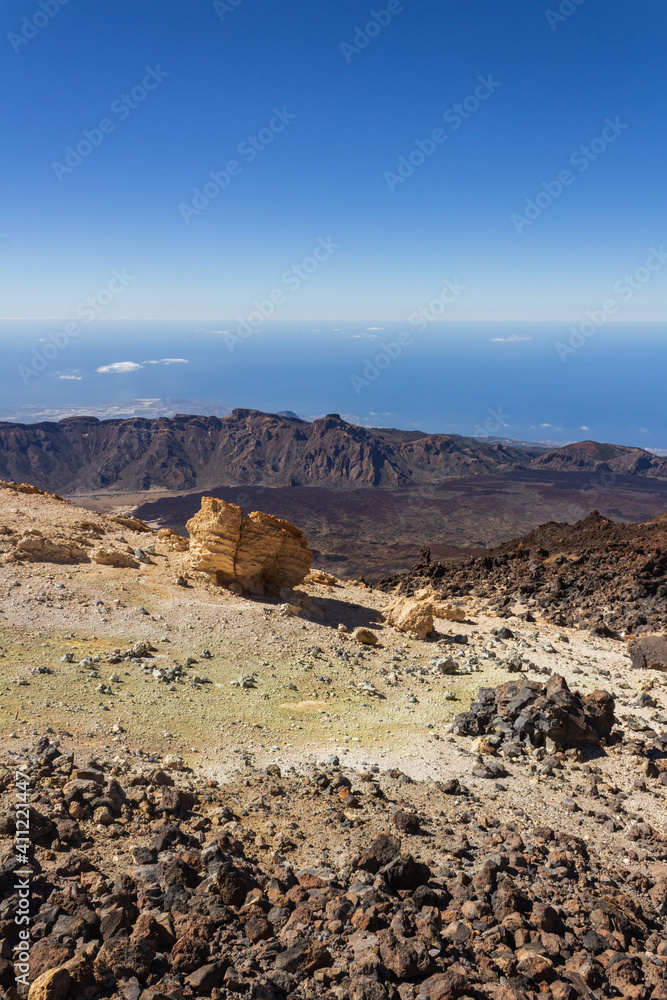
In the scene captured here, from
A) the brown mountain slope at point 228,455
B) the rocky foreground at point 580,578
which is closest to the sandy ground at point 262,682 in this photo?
the rocky foreground at point 580,578

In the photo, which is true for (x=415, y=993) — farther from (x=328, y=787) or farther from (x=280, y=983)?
(x=328, y=787)

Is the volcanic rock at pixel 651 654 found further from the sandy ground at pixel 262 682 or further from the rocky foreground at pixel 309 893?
the rocky foreground at pixel 309 893

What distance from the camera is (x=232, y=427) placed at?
4067 inches

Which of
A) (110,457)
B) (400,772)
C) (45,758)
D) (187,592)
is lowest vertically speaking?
(400,772)

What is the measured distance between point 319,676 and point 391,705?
1.57 m

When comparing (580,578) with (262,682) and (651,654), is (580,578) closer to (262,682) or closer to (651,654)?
(651,654)

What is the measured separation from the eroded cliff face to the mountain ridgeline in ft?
238

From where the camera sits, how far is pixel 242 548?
15352mm

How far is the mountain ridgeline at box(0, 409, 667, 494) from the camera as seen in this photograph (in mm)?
91312

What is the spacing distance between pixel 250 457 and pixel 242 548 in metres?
81.8

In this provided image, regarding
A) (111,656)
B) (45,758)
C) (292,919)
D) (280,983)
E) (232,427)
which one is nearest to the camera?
(280,983)

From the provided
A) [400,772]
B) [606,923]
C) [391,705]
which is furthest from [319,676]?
[606,923]

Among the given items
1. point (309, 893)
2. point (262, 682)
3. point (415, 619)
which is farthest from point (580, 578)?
point (309, 893)

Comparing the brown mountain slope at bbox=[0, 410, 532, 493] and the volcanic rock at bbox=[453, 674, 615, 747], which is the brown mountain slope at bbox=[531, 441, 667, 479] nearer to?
the brown mountain slope at bbox=[0, 410, 532, 493]
